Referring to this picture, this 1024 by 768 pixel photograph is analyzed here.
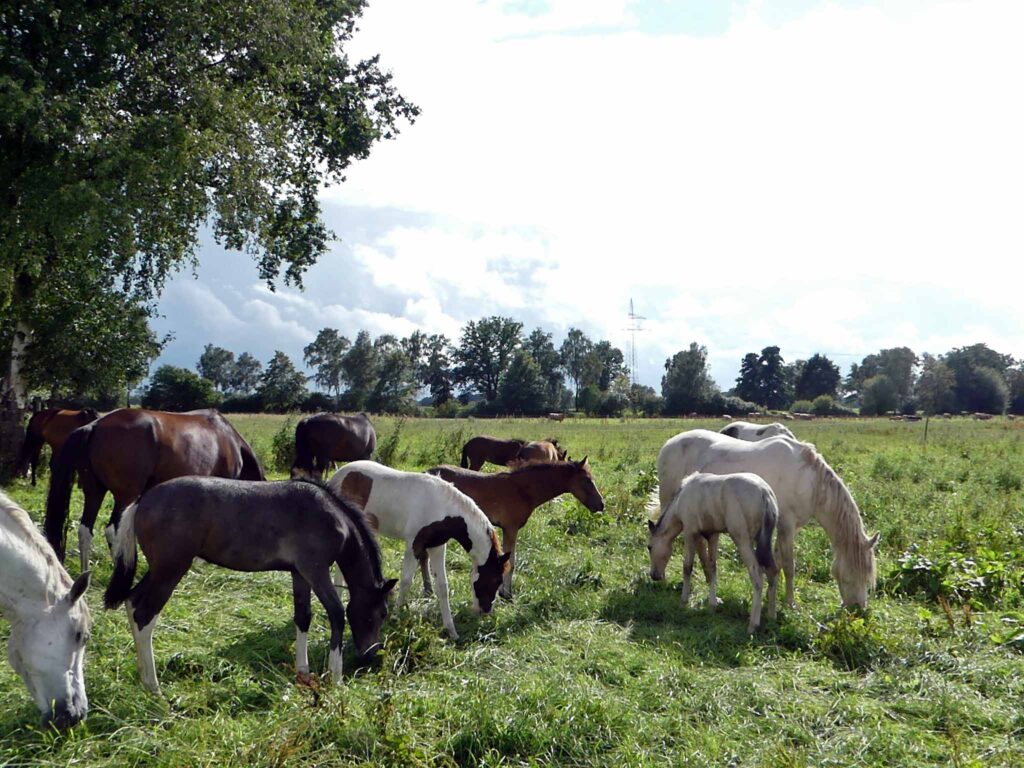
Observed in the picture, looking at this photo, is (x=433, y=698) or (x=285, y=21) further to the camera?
(x=285, y=21)

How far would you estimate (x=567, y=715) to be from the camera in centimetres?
447

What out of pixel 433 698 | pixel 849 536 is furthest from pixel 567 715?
pixel 849 536

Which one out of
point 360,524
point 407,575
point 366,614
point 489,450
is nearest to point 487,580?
point 407,575

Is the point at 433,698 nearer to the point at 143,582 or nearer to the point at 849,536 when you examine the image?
Answer: the point at 143,582

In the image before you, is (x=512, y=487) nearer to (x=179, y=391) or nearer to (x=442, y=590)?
(x=442, y=590)

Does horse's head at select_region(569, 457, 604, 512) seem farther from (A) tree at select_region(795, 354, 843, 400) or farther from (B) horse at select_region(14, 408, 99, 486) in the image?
(A) tree at select_region(795, 354, 843, 400)

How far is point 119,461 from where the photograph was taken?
765 cm

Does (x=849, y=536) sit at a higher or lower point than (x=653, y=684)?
higher

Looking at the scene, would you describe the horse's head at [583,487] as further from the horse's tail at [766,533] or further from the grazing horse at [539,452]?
the grazing horse at [539,452]

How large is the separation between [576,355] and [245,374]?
196 feet

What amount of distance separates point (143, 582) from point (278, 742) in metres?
1.79

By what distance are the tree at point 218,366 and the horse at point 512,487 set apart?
12302cm

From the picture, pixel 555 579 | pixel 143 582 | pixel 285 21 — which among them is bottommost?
pixel 555 579

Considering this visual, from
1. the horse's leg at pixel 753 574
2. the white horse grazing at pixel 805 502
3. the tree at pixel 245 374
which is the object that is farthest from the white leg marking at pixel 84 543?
the tree at pixel 245 374
